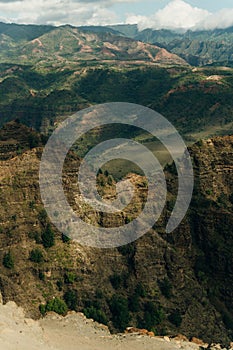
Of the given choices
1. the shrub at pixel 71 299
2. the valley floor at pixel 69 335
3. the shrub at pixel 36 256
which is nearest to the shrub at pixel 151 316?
the valley floor at pixel 69 335

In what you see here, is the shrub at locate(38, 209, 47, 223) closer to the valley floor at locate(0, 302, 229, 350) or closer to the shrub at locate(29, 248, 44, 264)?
the shrub at locate(29, 248, 44, 264)

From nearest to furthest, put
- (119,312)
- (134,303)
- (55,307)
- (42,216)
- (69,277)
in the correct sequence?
(55,307), (119,312), (69,277), (134,303), (42,216)

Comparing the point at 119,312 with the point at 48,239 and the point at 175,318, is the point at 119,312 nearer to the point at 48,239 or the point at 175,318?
the point at 175,318

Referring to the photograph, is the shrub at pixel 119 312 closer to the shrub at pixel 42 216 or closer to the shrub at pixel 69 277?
the shrub at pixel 69 277

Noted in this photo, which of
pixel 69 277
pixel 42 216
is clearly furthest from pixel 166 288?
pixel 42 216

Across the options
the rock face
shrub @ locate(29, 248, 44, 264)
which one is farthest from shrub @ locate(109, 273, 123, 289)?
shrub @ locate(29, 248, 44, 264)

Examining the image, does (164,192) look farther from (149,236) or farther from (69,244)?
(69,244)

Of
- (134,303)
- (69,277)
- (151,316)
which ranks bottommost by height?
(151,316)
